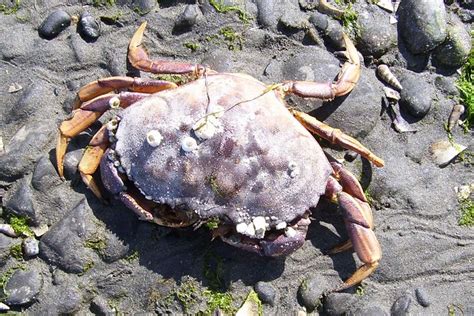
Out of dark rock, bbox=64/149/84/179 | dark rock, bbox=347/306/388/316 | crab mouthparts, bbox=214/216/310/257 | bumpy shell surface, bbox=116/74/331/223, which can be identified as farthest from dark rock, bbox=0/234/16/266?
dark rock, bbox=347/306/388/316

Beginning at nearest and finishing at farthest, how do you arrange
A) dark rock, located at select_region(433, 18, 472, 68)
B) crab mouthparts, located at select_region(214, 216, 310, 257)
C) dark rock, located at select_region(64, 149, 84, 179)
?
crab mouthparts, located at select_region(214, 216, 310, 257)
dark rock, located at select_region(64, 149, 84, 179)
dark rock, located at select_region(433, 18, 472, 68)

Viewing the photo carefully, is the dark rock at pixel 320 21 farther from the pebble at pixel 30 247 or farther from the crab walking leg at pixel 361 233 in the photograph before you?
the pebble at pixel 30 247

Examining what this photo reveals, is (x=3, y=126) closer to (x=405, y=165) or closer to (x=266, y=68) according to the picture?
(x=266, y=68)

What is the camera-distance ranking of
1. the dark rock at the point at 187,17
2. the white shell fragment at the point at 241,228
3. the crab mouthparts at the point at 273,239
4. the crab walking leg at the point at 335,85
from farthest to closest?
the dark rock at the point at 187,17 → the crab walking leg at the point at 335,85 → the crab mouthparts at the point at 273,239 → the white shell fragment at the point at 241,228

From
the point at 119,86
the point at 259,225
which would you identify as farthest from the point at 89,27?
the point at 259,225

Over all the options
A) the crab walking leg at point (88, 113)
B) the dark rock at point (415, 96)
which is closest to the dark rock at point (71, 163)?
the crab walking leg at point (88, 113)

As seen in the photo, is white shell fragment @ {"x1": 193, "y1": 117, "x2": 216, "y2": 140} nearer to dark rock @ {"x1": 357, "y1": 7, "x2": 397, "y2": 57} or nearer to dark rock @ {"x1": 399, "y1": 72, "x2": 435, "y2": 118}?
dark rock @ {"x1": 357, "y1": 7, "x2": 397, "y2": 57}
